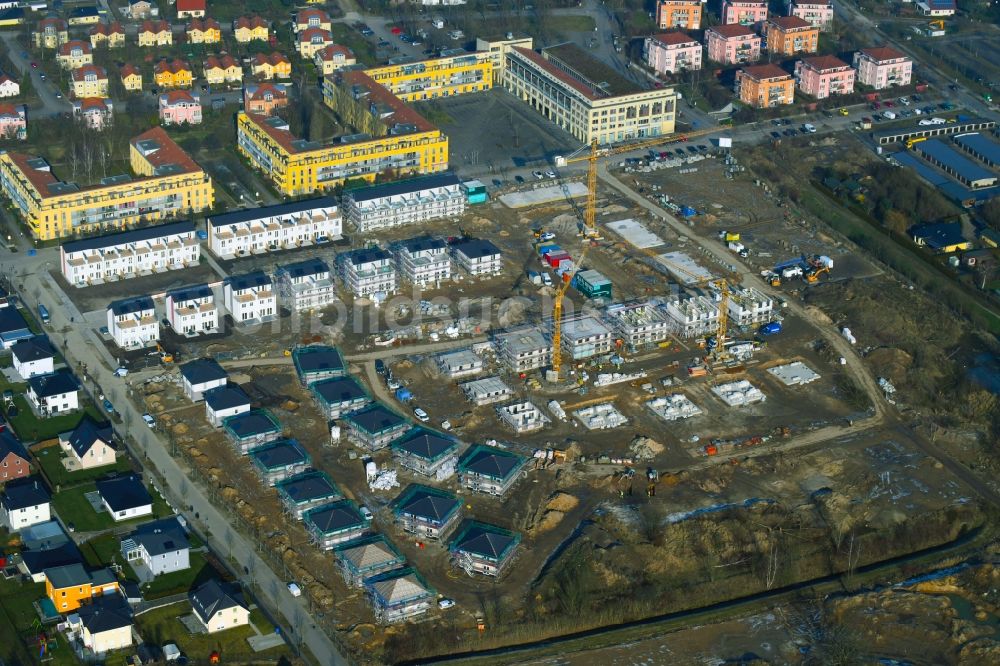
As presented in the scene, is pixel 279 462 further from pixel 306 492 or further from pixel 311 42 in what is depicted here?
pixel 311 42

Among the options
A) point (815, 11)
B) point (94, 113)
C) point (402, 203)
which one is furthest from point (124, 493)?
point (815, 11)

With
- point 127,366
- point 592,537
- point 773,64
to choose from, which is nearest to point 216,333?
point 127,366

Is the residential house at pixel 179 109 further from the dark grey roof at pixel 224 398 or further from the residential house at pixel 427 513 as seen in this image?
the residential house at pixel 427 513

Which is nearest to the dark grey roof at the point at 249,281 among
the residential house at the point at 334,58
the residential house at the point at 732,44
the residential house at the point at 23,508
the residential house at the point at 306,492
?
the residential house at the point at 306,492

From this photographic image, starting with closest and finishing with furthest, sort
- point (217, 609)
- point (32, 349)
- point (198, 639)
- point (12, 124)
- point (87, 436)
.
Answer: point (198, 639) → point (217, 609) → point (87, 436) → point (32, 349) → point (12, 124)

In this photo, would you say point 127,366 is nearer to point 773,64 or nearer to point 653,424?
point 653,424

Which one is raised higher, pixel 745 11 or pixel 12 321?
pixel 12 321

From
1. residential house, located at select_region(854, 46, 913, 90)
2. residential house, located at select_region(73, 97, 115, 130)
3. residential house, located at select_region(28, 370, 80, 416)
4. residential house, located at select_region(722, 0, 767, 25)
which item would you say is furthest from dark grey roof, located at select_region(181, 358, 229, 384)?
residential house, located at select_region(722, 0, 767, 25)
